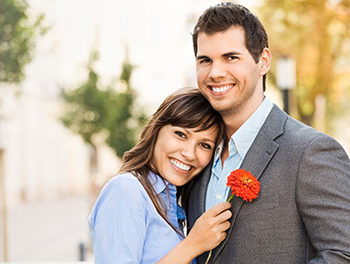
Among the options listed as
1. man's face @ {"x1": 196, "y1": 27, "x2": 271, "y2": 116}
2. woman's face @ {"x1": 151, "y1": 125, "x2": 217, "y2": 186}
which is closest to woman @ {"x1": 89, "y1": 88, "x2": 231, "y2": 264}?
woman's face @ {"x1": 151, "y1": 125, "x2": 217, "y2": 186}

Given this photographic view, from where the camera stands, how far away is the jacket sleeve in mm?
2039

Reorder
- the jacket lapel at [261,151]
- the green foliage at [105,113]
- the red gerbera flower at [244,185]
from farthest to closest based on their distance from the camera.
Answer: the green foliage at [105,113] → the jacket lapel at [261,151] → the red gerbera flower at [244,185]

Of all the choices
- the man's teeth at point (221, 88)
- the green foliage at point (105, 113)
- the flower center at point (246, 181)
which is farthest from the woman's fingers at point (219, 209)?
the green foliage at point (105, 113)

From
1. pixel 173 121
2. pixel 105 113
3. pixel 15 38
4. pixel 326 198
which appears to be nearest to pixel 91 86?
pixel 105 113

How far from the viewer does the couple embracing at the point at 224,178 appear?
2111 mm

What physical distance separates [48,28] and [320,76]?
7.24 m

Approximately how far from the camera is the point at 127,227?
2275 mm

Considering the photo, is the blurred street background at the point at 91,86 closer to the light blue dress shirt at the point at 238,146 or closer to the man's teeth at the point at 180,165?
the man's teeth at the point at 180,165

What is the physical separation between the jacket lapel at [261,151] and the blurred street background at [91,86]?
2229 millimetres

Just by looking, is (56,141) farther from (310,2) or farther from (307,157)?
(307,157)

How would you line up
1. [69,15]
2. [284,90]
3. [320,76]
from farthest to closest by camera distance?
[69,15]
[320,76]
[284,90]

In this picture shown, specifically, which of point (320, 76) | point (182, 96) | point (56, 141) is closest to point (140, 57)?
point (56, 141)

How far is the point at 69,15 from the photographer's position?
2442cm

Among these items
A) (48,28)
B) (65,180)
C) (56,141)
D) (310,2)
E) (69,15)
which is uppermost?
(69,15)
